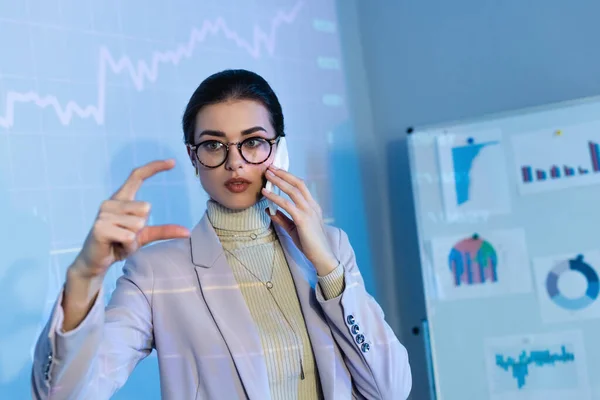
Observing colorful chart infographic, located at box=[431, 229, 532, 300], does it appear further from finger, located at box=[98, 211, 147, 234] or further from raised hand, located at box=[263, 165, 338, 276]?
finger, located at box=[98, 211, 147, 234]

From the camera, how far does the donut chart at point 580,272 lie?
2.38 meters

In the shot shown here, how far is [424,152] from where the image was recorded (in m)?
2.67

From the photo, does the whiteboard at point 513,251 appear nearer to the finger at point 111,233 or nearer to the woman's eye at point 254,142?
the woman's eye at point 254,142

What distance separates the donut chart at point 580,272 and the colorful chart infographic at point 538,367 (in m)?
0.09

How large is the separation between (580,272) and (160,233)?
1.63 metres

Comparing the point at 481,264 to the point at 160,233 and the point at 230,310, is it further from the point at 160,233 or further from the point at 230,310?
the point at 160,233

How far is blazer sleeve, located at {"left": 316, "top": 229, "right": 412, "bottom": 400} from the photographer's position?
1.49 meters

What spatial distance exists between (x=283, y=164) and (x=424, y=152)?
1132mm

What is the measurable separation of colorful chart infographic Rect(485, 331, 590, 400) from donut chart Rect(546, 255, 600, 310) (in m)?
0.09

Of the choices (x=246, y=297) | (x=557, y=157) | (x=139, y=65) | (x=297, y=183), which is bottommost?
(x=246, y=297)

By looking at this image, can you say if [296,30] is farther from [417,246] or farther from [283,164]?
[283,164]

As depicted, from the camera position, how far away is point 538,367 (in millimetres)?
2422

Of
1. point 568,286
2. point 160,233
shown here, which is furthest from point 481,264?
point 160,233

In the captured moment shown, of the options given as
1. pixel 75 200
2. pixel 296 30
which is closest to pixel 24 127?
pixel 75 200
